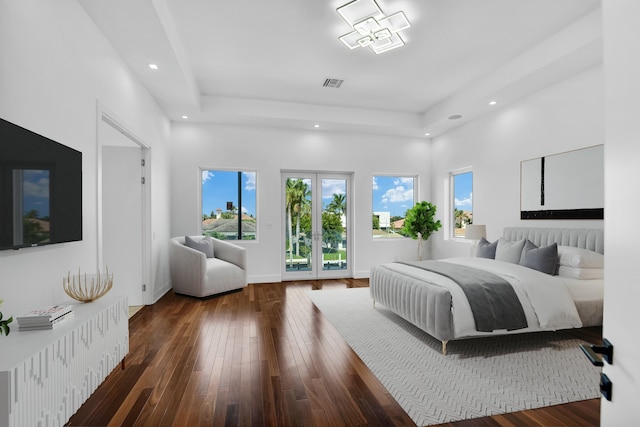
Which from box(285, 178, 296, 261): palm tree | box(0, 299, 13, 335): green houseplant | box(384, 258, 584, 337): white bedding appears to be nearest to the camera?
box(0, 299, 13, 335): green houseplant

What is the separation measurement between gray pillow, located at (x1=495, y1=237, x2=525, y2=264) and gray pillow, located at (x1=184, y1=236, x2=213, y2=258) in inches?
164

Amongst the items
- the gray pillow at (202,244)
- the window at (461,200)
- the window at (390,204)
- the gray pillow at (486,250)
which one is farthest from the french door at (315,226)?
the gray pillow at (486,250)

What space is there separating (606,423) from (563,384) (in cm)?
210

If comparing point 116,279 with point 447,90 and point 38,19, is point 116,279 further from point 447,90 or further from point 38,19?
point 447,90

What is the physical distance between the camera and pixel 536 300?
304 cm

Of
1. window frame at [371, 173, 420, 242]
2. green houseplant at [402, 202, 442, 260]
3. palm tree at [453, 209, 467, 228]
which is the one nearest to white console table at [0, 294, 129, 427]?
green houseplant at [402, 202, 442, 260]

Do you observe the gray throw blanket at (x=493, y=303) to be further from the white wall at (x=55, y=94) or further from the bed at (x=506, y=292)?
the white wall at (x=55, y=94)

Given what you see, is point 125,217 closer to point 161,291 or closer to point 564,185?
point 161,291

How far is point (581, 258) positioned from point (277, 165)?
4595mm

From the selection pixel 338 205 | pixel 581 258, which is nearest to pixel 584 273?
pixel 581 258

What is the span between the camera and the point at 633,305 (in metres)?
0.66

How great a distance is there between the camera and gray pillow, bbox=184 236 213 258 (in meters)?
5.27

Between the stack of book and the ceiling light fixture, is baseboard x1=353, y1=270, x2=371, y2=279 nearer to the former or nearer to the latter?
the ceiling light fixture

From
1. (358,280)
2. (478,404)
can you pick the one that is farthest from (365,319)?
(358,280)
